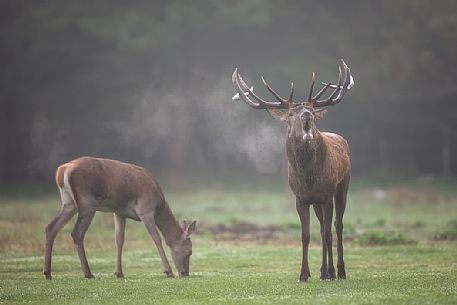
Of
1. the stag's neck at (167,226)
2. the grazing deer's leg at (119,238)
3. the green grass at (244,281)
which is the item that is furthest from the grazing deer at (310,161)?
the grazing deer's leg at (119,238)

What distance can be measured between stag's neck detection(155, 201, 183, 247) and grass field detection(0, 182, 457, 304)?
32.6 inches

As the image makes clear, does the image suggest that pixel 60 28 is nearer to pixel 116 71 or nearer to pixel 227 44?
pixel 116 71

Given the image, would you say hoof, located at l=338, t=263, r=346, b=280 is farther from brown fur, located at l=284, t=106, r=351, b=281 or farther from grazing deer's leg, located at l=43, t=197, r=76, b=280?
grazing deer's leg, located at l=43, t=197, r=76, b=280

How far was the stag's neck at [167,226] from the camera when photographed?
755 inches

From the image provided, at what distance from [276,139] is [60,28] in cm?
1431

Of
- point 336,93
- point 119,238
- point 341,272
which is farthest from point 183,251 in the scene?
point 336,93

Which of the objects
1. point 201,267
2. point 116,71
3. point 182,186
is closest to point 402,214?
point 201,267

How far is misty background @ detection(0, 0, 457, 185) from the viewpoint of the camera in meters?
54.4

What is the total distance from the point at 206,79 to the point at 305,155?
43626mm

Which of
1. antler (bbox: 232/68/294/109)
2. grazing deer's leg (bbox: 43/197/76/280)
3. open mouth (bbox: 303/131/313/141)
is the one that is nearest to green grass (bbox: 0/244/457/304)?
grazing deer's leg (bbox: 43/197/76/280)

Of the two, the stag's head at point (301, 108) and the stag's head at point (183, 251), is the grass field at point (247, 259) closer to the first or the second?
the stag's head at point (183, 251)

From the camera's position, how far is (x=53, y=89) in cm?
5509

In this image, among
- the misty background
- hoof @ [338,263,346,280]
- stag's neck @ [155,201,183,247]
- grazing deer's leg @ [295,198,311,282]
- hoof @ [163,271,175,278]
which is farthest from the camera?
the misty background

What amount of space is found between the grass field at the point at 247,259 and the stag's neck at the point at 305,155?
6.29 feet
